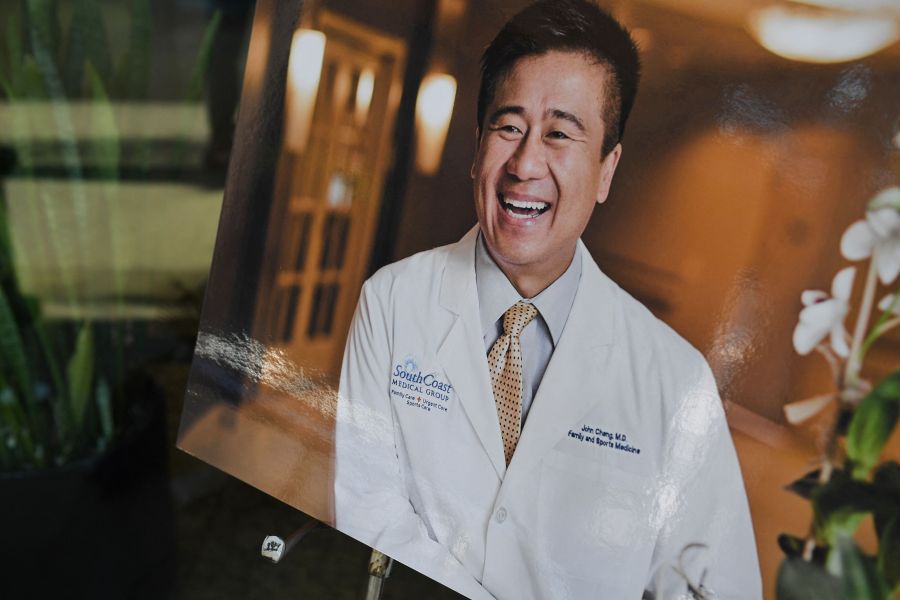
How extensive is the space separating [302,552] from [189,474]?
0.97 feet

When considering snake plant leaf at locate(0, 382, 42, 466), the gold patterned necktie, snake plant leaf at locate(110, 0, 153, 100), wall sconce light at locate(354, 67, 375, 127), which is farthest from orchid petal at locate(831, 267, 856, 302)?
snake plant leaf at locate(0, 382, 42, 466)

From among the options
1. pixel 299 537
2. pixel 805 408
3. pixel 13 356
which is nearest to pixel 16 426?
pixel 13 356

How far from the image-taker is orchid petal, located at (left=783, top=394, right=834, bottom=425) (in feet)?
1.66

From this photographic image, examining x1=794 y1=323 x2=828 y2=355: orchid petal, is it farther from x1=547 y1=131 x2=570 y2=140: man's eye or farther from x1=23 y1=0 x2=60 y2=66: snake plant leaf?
x1=23 y1=0 x2=60 y2=66: snake plant leaf

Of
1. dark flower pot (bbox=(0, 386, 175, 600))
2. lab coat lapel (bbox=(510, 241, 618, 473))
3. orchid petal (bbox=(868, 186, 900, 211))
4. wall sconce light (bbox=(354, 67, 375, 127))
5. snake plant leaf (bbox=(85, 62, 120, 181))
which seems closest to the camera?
orchid petal (bbox=(868, 186, 900, 211))

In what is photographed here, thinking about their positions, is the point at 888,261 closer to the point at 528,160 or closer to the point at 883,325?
the point at 883,325

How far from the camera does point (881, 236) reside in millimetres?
483

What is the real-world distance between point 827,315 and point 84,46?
1.19 metres

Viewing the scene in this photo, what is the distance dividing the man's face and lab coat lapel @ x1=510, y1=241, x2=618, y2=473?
0.03 m

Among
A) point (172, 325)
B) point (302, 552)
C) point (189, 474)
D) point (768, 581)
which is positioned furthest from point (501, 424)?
point (172, 325)

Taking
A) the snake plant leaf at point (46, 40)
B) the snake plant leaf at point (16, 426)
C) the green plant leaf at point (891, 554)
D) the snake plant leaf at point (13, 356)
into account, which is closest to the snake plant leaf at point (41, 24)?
the snake plant leaf at point (46, 40)

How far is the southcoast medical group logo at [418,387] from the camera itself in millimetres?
643

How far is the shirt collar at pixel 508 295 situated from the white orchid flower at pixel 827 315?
0.54ft

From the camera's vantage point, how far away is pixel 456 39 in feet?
2.09
